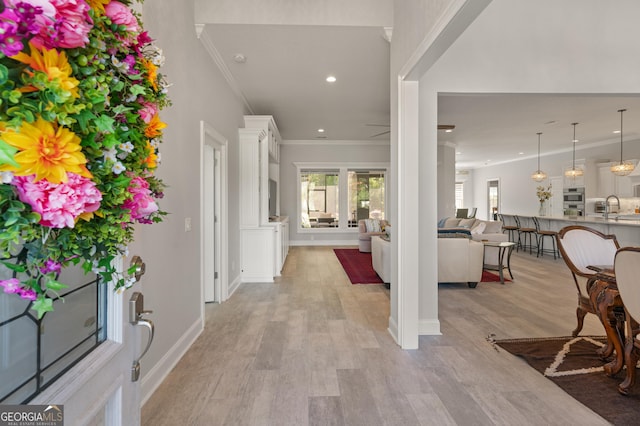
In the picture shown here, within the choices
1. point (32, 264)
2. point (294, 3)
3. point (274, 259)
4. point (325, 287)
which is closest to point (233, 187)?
point (274, 259)

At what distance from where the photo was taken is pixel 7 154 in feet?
1.48

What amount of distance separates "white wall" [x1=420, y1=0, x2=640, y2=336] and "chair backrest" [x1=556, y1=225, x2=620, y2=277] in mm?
1239

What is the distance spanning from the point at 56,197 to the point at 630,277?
8.89 feet

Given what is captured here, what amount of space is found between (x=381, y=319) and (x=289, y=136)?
5930mm

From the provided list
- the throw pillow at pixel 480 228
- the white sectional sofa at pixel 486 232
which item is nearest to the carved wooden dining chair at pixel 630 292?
the white sectional sofa at pixel 486 232

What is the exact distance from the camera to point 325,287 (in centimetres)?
494

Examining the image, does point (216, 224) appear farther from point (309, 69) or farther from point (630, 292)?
point (630, 292)

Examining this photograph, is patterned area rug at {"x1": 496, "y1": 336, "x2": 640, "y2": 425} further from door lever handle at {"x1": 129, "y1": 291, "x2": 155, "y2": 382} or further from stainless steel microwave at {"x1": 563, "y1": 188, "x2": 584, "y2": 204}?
stainless steel microwave at {"x1": 563, "y1": 188, "x2": 584, "y2": 204}

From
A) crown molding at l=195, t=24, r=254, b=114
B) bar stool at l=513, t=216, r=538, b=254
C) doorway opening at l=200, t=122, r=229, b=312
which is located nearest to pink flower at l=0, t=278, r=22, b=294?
crown molding at l=195, t=24, r=254, b=114

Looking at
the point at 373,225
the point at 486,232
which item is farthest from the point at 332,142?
the point at 486,232

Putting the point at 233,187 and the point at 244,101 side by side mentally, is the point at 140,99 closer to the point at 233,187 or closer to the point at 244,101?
the point at 233,187

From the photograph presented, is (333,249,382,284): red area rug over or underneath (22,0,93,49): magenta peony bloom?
underneath

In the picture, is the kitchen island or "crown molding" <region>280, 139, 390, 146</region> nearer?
the kitchen island

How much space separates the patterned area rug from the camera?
2027 mm
